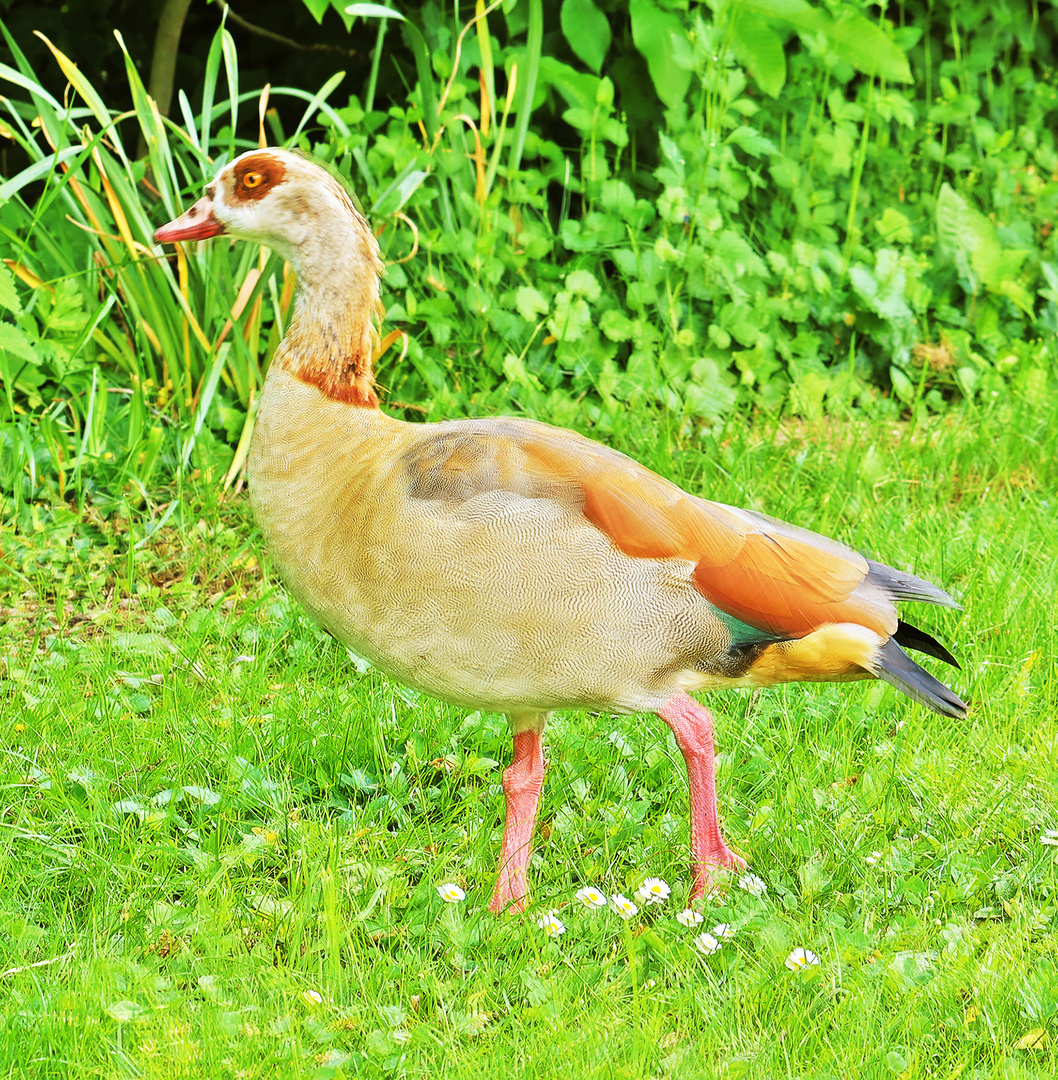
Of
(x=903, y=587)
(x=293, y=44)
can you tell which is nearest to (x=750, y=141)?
(x=293, y=44)

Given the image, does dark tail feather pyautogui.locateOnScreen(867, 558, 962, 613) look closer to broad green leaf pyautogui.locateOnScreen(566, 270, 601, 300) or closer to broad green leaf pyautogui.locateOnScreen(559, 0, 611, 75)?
broad green leaf pyautogui.locateOnScreen(566, 270, 601, 300)

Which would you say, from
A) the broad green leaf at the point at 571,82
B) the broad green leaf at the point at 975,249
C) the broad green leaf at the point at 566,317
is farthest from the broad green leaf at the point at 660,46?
the broad green leaf at the point at 975,249

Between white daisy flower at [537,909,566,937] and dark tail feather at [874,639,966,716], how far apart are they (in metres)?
0.89

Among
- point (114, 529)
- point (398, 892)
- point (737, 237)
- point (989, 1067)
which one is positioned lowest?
point (114, 529)

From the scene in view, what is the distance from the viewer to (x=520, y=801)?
3.06m

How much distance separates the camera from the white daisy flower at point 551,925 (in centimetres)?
276

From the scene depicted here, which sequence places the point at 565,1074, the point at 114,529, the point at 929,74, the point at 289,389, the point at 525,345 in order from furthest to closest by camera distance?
the point at 929,74
the point at 525,345
the point at 114,529
the point at 289,389
the point at 565,1074

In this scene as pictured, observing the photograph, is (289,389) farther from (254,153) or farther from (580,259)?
(580,259)

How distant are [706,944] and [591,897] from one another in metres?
0.27

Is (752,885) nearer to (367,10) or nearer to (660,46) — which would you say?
(367,10)

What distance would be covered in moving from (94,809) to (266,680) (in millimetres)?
760

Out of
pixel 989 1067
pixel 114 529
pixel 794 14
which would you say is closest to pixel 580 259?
pixel 794 14

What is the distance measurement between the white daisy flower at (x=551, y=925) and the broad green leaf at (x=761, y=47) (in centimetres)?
343

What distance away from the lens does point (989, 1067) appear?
96.3 inches
